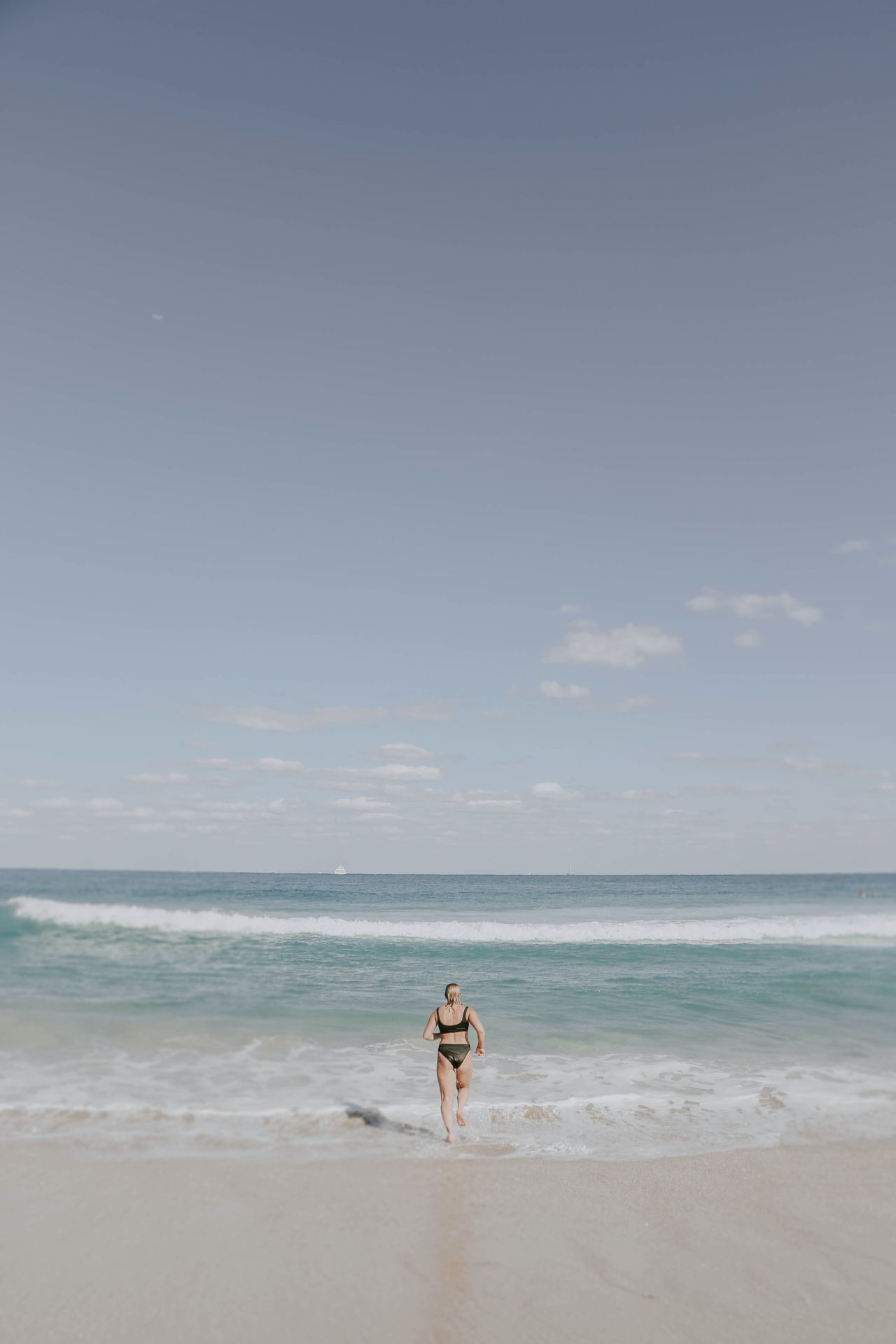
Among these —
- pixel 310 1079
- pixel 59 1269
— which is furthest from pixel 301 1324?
pixel 310 1079

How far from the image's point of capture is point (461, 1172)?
812cm

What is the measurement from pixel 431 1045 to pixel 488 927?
21.6 m

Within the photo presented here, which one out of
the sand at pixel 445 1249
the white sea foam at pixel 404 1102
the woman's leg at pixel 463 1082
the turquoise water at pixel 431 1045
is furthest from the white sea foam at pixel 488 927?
the sand at pixel 445 1249

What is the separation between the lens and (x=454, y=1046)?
31.0ft

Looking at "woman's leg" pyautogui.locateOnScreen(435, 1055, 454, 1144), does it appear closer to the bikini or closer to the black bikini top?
the bikini

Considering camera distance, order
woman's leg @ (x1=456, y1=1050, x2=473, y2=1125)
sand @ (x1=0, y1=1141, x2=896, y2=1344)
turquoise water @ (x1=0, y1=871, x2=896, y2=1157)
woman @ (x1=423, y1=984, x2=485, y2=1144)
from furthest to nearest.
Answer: turquoise water @ (x1=0, y1=871, x2=896, y2=1157) → woman's leg @ (x1=456, y1=1050, x2=473, y2=1125) → woman @ (x1=423, y1=984, x2=485, y2=1144) → sand @ (x1=0, y1=1141, x2=896, y2=1344)

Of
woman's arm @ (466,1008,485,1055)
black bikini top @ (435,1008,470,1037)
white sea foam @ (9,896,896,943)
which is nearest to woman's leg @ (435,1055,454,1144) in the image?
black bikini top @ (435,1008,470,1037)

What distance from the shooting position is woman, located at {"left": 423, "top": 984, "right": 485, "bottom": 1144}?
9312mm

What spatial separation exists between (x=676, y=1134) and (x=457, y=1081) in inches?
103

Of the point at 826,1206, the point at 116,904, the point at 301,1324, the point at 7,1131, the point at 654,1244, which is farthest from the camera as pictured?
the point at 116,904

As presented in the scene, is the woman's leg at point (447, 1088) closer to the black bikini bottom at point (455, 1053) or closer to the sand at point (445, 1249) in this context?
the black bikini bottom at point (455, 1053)

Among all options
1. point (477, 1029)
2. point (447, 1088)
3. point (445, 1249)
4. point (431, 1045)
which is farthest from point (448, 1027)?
point (431, 1045)

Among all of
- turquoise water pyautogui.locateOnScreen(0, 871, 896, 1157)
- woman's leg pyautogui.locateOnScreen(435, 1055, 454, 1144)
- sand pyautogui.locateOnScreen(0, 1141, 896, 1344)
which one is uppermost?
woman's leg pyautogui.locateOnScreen(435, 1055, 454, 1144)

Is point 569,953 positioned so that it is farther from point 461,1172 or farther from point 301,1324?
point 301,1324
